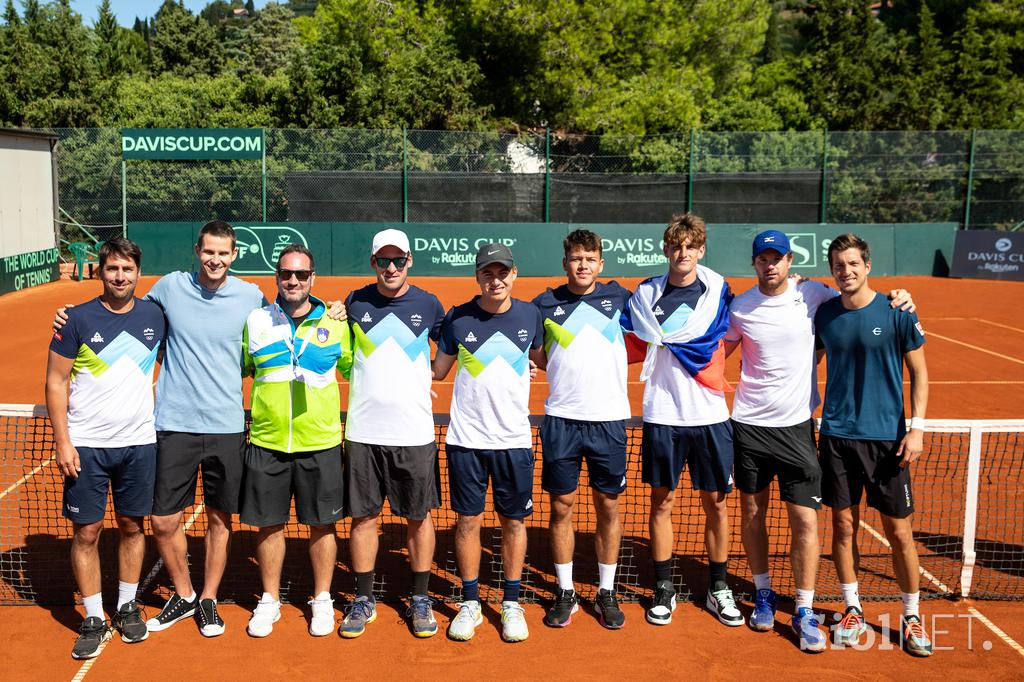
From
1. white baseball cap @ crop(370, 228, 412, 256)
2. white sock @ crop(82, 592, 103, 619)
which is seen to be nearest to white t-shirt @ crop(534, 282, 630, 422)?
white baseball cap @ crop(370, 228, 412, 256)

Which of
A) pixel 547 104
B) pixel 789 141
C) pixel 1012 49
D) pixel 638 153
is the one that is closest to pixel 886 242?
pixel 789 141

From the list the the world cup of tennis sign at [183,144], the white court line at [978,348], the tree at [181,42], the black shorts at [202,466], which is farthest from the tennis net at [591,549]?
the tree at [181,42]

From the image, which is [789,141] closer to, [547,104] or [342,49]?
[547,104]

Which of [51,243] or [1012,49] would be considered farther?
[1012,49]

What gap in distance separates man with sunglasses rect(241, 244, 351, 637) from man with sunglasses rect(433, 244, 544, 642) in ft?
2.25

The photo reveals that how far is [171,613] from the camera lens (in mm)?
5250

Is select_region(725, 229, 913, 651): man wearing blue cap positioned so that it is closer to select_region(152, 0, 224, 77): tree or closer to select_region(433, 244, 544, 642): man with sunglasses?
select_region(433, 244, 544, 642): man with sunglasses

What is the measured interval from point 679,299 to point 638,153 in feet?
75.9

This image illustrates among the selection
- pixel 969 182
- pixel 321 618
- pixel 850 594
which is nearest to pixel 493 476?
pixel 321 618

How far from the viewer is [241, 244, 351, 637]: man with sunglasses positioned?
504 cm

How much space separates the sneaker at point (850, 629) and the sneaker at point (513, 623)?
179 cm

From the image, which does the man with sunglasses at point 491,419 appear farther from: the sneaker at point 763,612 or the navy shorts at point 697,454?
the sneaker at point 763,612

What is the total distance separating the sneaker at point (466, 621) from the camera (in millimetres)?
5137

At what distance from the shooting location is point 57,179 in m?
25.3
